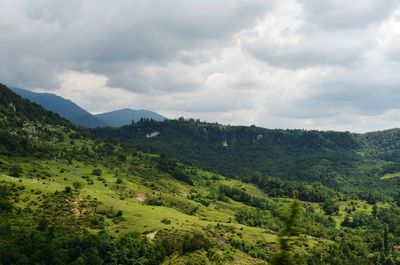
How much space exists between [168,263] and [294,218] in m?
127

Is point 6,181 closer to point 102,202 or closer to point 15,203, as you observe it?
point 15,203

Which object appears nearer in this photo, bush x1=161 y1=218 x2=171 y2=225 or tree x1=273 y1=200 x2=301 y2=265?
tree x1=273 y1=200 x2=301 y2=265

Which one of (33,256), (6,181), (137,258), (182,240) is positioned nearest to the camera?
(33,256)

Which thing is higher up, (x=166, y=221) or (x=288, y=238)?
(x=288, y=238)

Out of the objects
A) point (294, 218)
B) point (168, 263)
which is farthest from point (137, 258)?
point (294, 218)

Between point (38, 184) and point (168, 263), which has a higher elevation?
point (38, 184)

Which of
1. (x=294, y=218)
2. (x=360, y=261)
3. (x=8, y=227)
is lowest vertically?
(x=360, y=261)

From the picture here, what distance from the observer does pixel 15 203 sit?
565ft

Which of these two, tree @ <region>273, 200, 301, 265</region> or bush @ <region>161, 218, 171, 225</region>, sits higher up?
tree @ <region>273, 200, 301, 265</region>

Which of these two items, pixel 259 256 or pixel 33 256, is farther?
pixel 259 256

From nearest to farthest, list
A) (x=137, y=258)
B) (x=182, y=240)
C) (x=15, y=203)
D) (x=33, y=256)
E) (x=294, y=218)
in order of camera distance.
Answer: (x=294, y=218) < (x=33, y=256) < (x=137, y=258) < (x=182, y=240) < (x=15, y=203)

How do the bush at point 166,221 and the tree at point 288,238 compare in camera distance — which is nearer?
the tree at point 288,238

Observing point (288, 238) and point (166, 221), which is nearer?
point (288, 238)

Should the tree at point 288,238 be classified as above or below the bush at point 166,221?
above
